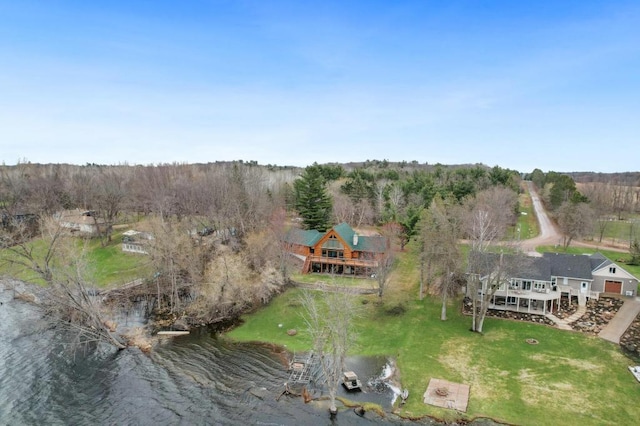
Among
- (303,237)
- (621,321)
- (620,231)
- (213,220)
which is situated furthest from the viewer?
(620,231)

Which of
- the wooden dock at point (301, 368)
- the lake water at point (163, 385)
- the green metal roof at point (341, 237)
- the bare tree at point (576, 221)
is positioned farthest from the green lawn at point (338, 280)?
the bare tree at point (576, 221)

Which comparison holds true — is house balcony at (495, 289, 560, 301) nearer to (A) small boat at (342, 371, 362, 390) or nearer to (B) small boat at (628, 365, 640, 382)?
(B) small boat at (628, 365, 640, 382)

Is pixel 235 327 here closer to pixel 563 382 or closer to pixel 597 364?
pixel 563 382

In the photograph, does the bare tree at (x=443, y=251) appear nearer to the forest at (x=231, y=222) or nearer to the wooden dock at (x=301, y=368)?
the forest at (x=231, y=222)

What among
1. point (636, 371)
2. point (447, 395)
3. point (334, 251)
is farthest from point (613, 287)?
point (334, 251)

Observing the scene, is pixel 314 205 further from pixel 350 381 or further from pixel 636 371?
→ pixel 636 371

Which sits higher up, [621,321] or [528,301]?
[528,301]

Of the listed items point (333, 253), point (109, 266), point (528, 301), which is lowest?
point (109, 266)

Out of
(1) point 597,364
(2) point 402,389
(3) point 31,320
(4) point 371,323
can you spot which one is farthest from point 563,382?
(3) point 31,320
